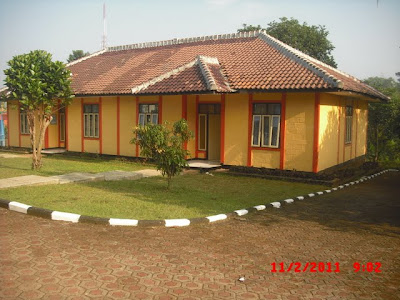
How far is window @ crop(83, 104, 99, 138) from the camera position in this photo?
20.0 m

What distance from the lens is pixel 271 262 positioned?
588cm

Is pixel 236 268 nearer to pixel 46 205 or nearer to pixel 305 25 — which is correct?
pixel 46 205

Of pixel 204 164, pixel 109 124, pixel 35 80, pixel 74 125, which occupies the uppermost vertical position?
pixel 35 80

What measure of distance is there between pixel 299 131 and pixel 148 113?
7.25 m

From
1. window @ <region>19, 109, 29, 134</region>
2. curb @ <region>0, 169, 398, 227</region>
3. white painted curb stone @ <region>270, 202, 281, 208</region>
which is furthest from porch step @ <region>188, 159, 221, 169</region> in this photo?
window @ <region>19, 109, 29, 134</region>

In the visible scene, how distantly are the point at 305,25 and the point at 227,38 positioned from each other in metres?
22.2

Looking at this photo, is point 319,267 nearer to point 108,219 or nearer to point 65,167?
point 108,219

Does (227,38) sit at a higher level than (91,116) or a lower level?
higher

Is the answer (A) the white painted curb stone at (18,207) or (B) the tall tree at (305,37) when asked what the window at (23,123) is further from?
(B) the tall tree at (305,37)

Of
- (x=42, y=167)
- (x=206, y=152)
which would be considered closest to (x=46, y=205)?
(x=42, y=167)

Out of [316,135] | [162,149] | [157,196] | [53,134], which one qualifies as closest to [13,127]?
[53,134]

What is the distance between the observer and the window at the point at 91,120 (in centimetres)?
2005

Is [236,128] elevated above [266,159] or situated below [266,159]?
above

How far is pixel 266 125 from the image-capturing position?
14922mm
